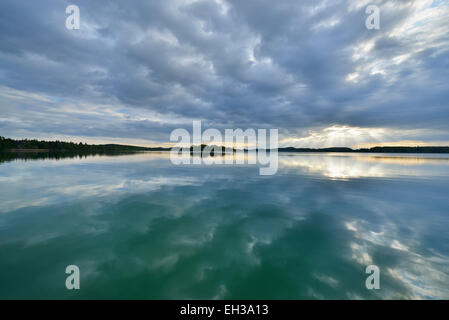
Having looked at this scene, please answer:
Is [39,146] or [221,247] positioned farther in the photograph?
[39,146]

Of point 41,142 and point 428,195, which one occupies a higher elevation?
point 41,142

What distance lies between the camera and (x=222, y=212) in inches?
409

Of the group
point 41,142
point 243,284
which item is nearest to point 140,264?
point 243,284

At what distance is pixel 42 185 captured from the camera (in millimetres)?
16609

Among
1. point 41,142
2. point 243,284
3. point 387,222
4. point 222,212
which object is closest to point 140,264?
point 243,284

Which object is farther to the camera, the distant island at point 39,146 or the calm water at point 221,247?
the distant island at point 39,146

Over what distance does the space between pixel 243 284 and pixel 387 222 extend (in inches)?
358

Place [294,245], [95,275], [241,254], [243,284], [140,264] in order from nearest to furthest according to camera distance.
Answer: [243,284] < [95,275] < [140,264] < [241,254] < [294,245]

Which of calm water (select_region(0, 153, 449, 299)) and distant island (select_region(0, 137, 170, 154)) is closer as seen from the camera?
calm water (select_region(0, 153, 449, 299))

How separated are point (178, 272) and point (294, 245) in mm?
4432

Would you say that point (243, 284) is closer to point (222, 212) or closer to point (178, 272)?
point (178, 272)

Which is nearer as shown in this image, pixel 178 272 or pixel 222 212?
pixel 178 272
